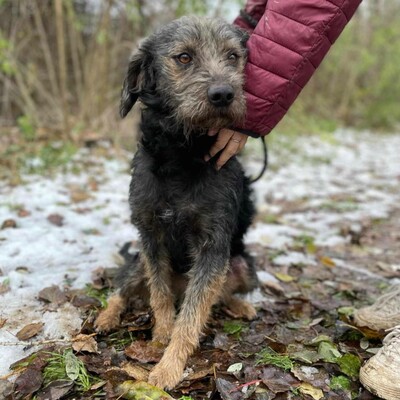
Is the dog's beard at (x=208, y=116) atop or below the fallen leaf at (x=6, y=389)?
atop

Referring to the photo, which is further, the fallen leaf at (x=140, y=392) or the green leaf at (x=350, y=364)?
the green leaf at (x=350, y=364)

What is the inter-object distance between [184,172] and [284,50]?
87cm

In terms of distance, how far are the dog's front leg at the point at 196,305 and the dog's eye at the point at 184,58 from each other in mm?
1102

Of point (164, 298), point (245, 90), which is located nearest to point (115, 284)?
point (164, 298)

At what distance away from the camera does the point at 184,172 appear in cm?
245

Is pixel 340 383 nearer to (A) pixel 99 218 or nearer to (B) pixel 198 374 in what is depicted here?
(B) pixel 198 374

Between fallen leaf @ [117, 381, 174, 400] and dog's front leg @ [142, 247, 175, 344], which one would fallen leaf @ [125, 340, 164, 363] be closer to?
dog's front leg @ [142, 247, 175, 344]

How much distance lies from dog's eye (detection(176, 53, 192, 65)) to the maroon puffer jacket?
347mm

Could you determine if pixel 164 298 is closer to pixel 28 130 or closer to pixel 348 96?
pixel 28 130

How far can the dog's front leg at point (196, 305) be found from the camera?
7.46 ft

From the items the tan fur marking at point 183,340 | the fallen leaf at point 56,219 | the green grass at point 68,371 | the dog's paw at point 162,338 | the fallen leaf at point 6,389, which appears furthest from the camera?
the fallen leaf at point 56,219

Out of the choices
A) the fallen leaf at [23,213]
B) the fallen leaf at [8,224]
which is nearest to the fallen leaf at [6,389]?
the fallen leaf at [8,224]

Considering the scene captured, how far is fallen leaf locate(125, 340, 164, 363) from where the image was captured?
2.31m

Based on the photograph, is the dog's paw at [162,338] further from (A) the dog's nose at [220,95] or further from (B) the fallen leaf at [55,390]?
(A) the dog's nose at [220,95]
